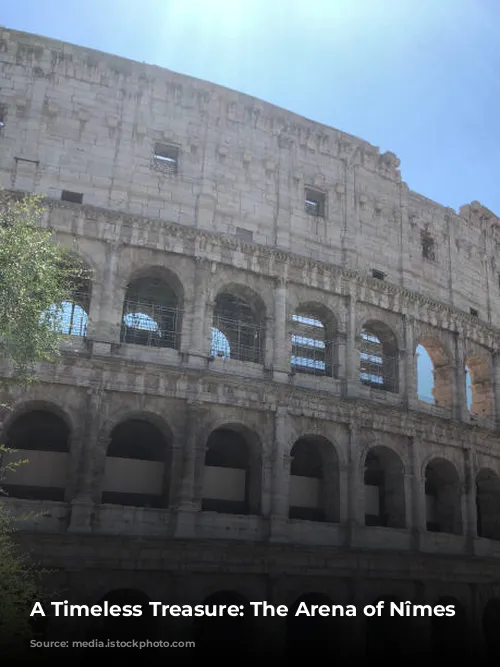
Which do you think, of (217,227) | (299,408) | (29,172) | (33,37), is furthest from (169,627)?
(33,37)

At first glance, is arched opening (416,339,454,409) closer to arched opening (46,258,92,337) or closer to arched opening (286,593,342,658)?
arched opening (286,593,342,658)

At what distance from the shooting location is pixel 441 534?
76.3 ft

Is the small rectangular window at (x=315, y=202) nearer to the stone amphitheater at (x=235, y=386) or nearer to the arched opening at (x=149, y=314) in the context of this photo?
the stone amphitheater at (x=235, y=386)

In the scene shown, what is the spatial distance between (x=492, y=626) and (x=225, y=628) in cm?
975

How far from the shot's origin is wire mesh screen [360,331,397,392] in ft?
81.5

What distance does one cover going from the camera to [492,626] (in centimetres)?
2409

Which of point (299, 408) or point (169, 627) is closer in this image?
point (169, 627)

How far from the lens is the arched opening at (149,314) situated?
2270cm

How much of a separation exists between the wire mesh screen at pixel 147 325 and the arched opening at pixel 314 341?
3993mm

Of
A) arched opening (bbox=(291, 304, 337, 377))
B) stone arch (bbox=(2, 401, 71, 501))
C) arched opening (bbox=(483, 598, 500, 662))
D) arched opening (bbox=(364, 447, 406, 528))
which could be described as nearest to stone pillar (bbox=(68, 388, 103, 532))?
stone arch (bbox=(2, 401, 71, 501))

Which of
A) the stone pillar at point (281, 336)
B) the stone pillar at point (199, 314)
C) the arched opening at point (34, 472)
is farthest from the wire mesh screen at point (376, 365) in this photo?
the arched opening at point (34, 472)

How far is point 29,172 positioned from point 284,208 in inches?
318

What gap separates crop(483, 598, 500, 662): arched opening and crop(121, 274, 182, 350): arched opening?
45.0 ft

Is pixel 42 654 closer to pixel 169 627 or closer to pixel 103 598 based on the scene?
pixel 103 598
